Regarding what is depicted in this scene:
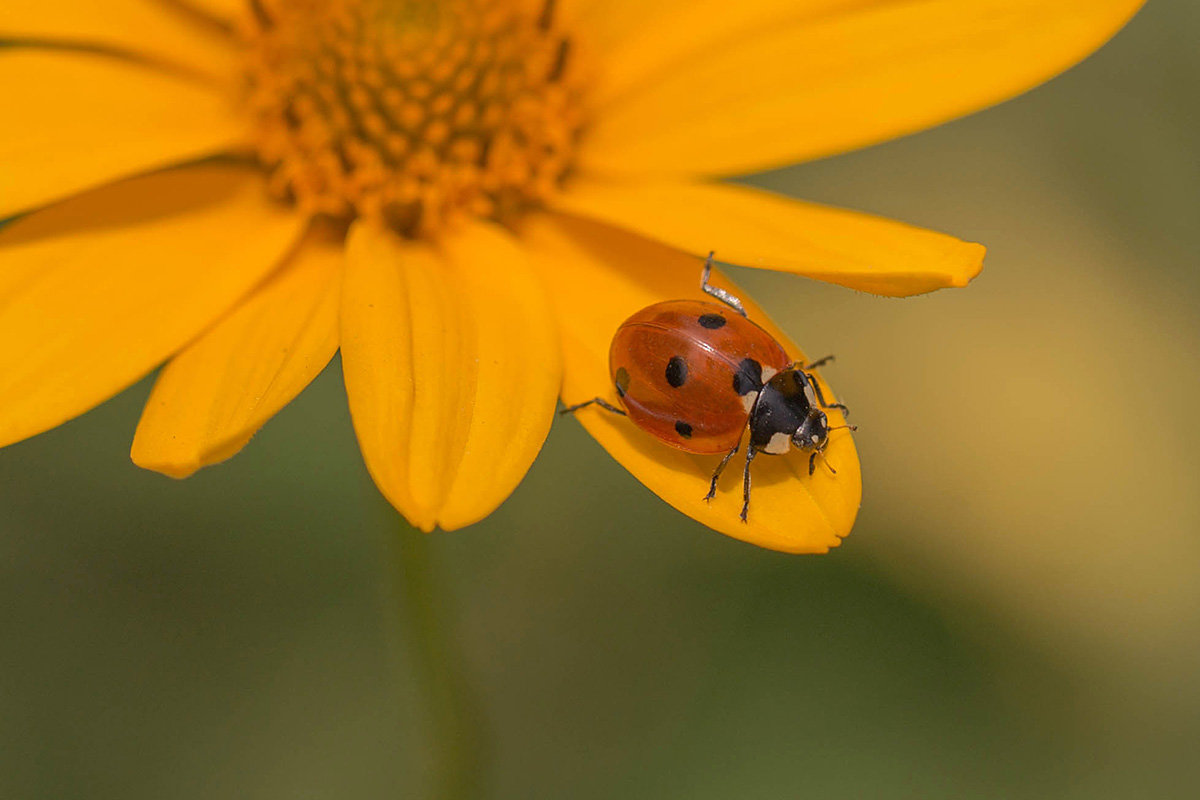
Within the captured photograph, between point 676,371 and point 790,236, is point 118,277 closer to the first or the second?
point 676,371

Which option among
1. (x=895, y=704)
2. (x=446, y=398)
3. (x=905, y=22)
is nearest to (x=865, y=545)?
(x=895, y=704)

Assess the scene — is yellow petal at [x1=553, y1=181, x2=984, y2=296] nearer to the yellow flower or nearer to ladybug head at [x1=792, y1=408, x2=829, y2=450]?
the yellow flower

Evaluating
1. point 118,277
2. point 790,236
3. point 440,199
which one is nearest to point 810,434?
point 790,236

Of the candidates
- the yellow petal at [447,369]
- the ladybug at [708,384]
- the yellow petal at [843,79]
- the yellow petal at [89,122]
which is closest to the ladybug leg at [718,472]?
the ladybug at [708,384]

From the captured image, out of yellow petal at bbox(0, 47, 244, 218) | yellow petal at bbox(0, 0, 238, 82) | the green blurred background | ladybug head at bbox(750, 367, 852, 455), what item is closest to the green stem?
the green blurred background

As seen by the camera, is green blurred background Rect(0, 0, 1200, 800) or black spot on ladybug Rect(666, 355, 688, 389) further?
green blurred background Rect(0, 0, 1200, 800)
